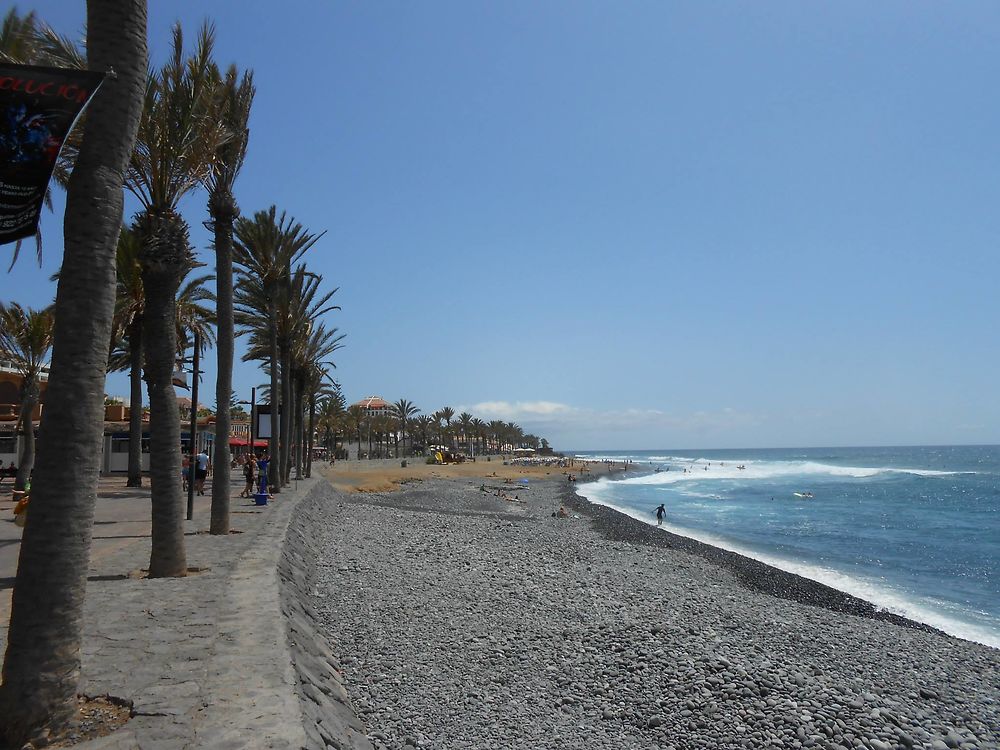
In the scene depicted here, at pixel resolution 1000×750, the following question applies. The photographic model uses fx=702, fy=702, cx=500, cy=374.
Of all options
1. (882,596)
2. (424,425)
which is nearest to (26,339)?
(882,596)

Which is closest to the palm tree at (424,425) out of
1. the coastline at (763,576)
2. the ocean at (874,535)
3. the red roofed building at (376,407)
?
the red roofed building at (376,407)

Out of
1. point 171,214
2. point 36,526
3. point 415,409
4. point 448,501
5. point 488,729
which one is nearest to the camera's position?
point 36,526

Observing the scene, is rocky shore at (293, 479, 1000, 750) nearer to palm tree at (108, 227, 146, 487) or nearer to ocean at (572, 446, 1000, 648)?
ocean at (572, 446, 1000, 648)

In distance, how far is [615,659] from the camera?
9.36 m

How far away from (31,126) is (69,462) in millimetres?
1912

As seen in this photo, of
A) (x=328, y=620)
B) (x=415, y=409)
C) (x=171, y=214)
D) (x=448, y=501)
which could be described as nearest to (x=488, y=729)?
(x=328, y=620)

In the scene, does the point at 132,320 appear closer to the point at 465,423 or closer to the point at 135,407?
→ the point at 135,407

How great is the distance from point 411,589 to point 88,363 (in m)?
8.57

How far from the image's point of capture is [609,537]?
2531 cm

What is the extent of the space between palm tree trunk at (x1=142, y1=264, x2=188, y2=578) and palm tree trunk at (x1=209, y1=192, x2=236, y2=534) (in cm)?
393

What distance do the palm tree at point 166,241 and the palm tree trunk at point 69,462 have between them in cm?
440

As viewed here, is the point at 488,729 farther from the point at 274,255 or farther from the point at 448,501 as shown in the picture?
the point at 448,501

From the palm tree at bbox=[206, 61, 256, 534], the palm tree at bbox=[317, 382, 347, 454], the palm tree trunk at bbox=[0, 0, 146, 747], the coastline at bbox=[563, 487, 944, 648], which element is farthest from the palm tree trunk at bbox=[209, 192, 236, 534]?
the palm tree at bbox=[317, 382, 347, 454]

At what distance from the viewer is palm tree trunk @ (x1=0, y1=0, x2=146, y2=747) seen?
395 cm
